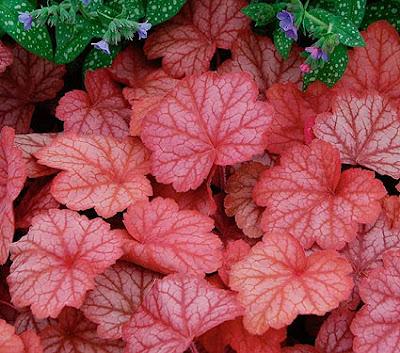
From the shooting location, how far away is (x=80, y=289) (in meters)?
1.16

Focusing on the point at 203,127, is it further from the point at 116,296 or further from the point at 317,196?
the point at 116,296

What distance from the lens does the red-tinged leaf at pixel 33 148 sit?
4.53ft

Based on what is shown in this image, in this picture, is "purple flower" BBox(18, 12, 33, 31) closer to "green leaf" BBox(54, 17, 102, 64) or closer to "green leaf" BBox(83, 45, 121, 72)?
"green leaf" BBox(54, 17, 102, 64)

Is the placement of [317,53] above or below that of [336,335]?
above

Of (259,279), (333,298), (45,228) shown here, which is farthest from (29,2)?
(333,298)

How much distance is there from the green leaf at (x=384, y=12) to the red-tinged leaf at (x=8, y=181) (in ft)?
2.81

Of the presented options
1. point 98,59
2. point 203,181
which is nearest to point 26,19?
point 98,59

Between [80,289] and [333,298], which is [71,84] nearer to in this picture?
[80,289]

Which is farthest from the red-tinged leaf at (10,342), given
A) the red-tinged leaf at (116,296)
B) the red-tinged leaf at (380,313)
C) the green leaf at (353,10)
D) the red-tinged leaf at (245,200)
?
the green leaf at (353,10)

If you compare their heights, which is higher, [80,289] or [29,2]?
[29,2]

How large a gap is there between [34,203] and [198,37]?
0.55 m

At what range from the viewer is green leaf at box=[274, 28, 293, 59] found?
1.44 metres

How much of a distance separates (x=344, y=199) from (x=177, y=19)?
62 centimetres

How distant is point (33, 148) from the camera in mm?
1412
